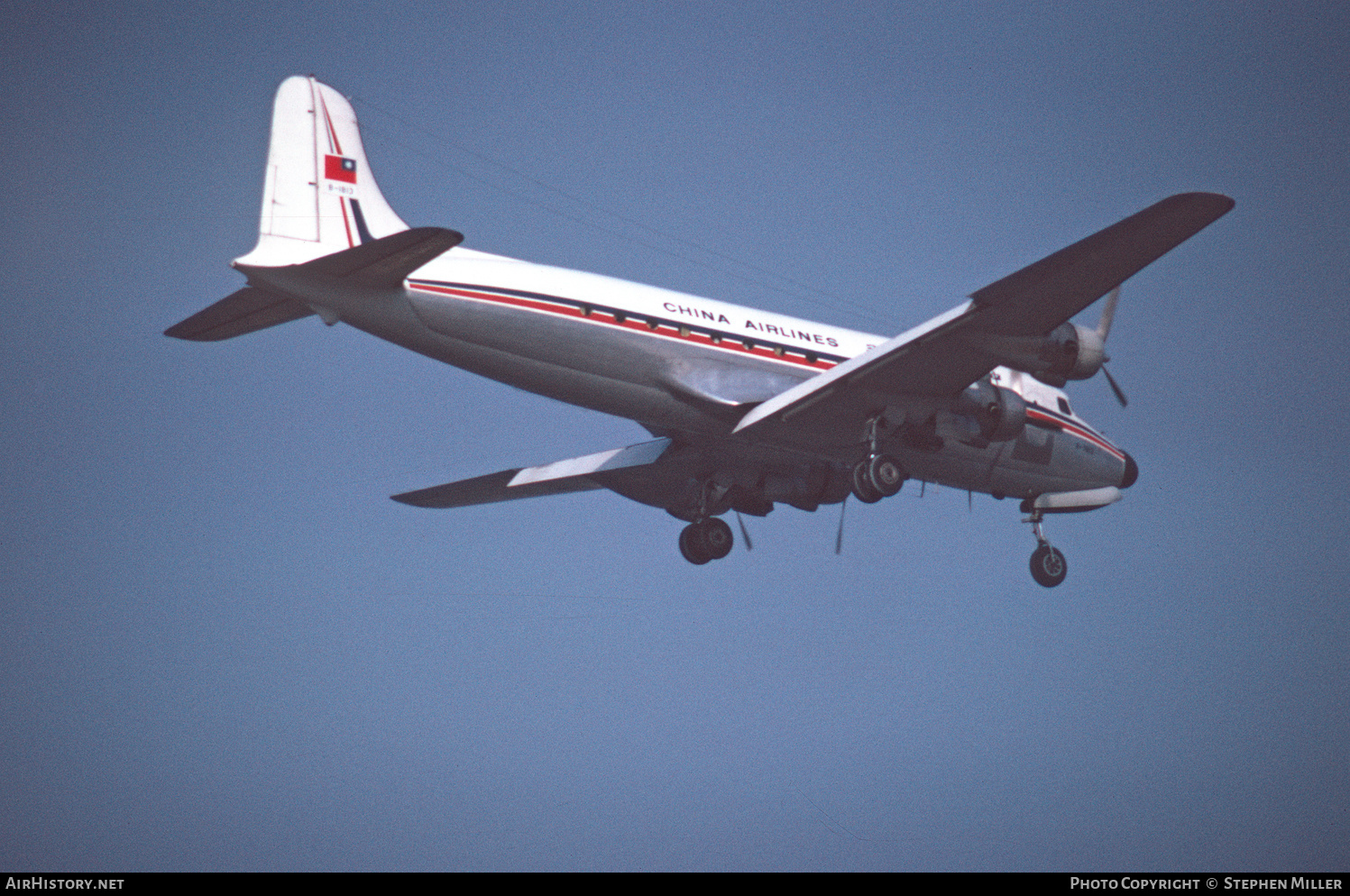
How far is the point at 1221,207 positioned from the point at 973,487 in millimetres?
8888

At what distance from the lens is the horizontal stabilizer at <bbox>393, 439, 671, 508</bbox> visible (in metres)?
27.1

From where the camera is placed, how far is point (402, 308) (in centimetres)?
2044

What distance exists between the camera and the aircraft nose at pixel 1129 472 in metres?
27.6

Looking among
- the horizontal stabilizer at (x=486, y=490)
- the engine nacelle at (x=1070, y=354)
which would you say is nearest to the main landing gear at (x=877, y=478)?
the engine nacelle at (x=1070, y=354)

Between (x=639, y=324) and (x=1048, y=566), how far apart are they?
404 inches

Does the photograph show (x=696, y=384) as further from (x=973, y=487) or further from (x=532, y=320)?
(x=973, y=487)

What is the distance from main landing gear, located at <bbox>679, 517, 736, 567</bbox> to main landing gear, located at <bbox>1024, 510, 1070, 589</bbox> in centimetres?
587

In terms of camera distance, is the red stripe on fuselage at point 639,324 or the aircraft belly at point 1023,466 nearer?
the red stripe on fuselage at point 639,324

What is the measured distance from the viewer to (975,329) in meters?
20.8

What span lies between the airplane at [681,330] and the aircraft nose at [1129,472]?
3.83m

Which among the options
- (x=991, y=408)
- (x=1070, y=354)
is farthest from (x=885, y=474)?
(x=1070, y=354)

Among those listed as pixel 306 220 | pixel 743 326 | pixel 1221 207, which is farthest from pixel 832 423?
Result: pixel 306 220

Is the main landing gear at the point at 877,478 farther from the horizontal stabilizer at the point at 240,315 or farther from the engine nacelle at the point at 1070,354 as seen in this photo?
the horizontal stabilizer at the point at 240,315

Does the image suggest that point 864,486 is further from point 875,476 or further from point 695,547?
point 695,547
